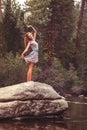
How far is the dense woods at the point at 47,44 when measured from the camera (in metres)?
35.4

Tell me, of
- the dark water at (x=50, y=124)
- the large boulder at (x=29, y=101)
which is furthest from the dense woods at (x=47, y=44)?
the dark water at (x=50, y=124)

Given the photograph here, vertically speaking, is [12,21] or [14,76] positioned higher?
[12,21]

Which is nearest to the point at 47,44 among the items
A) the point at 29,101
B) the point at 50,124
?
the point at 29,101

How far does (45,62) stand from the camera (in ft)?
147

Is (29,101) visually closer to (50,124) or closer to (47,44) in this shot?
(50,124)

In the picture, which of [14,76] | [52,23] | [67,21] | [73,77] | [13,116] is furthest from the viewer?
[67,21]

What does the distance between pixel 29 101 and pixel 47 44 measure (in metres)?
26.1

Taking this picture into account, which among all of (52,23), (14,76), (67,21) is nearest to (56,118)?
(14,76)

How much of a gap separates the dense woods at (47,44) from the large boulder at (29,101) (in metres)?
13.4

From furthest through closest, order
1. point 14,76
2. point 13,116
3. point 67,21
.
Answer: point 67,21 < point 14,76 < point 13,116

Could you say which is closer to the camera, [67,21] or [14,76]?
[14,76]

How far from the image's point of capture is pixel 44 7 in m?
48.5

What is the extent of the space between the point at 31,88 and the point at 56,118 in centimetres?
180

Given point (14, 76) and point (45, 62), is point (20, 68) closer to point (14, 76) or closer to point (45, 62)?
point (14, 76)
